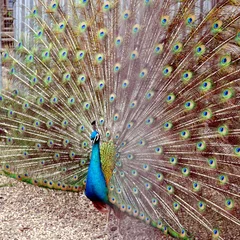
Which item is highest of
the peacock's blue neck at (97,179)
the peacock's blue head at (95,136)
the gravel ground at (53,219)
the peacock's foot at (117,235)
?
the peacock's blue head at (95,136)

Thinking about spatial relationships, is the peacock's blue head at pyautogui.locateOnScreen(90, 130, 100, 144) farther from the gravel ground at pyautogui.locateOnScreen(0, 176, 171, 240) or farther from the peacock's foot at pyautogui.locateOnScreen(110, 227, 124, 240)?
the peacock's foot at pyautogui.locateOnScreen(110, 227, 124, 240)

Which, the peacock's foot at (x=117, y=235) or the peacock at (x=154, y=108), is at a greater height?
the peacock at (x=154, y=108)

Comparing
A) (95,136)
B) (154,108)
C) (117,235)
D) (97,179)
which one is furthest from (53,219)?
(154,108)

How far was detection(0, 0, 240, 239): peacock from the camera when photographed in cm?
288

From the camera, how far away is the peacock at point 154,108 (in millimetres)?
2877

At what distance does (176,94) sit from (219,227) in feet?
2.65

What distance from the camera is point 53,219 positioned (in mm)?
3676

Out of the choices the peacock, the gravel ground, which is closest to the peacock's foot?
the gravel ground

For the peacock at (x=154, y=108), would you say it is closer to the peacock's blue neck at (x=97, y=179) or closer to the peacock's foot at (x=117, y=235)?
Result: the peacock's blue neck at (x=97, y=179)

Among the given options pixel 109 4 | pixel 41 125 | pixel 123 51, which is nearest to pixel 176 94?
pixel 123 51

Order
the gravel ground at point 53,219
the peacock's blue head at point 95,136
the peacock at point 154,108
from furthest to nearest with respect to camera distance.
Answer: the gravel ground at point 53,219 < the peacock's blue head at point 95,136 < the peacock at point 154,108

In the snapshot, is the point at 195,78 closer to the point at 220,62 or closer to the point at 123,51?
the point at 220,62

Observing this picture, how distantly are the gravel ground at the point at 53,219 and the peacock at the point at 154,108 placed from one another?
181 mm

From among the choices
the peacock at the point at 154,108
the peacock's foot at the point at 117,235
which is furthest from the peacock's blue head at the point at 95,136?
the peacock's foot at the point at 117,235
